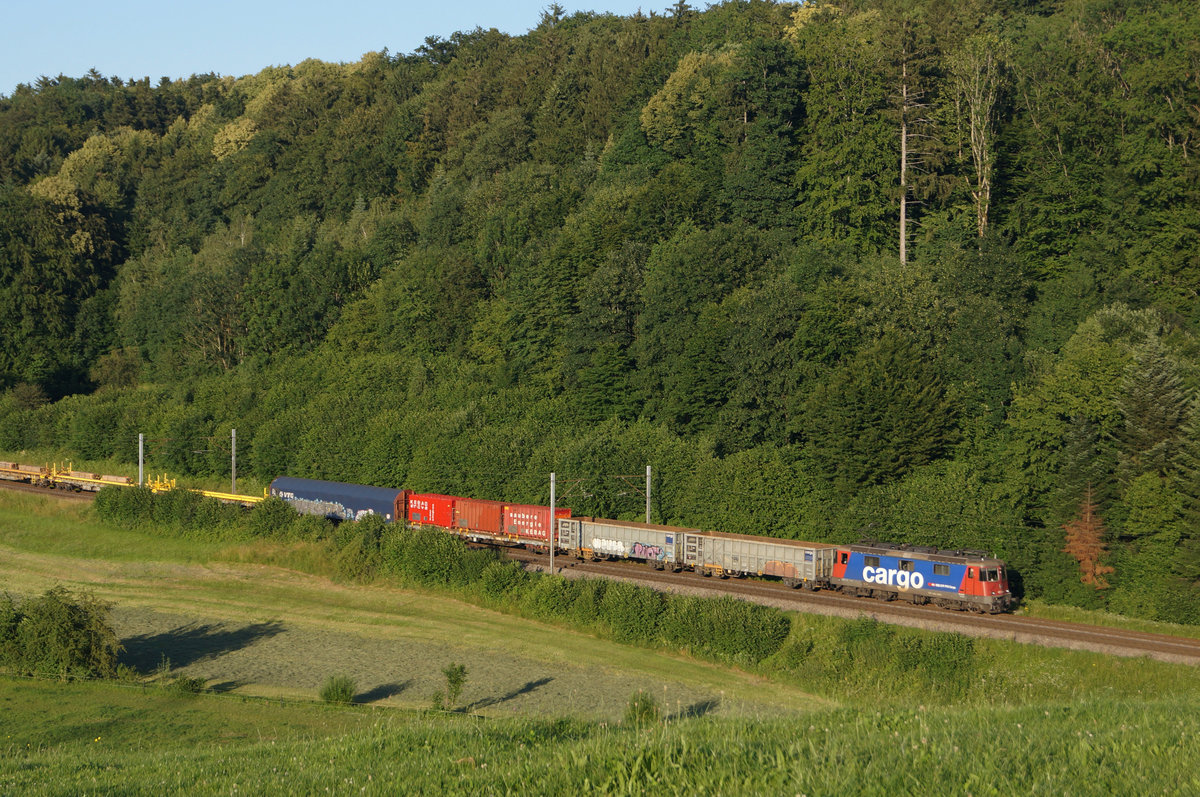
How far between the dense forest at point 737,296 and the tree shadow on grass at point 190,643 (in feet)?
70.9

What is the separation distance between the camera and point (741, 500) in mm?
62344

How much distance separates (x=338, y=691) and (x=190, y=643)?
1677 cm

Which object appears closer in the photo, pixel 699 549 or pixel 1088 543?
pixel 1088 543

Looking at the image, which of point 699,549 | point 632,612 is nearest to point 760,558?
point 699,549

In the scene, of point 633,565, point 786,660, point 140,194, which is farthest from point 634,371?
point 140,194

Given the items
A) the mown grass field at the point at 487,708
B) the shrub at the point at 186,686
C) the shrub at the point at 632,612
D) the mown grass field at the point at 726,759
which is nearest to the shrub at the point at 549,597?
the mown grass field at the point at 487,708

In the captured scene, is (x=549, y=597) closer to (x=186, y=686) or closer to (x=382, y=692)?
(x=382, y=692)

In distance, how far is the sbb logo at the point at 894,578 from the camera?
1919 inches

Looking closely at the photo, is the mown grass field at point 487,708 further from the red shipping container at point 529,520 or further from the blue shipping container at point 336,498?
the red shipping container at point 529,520

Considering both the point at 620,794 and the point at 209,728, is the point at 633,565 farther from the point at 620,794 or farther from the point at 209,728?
the point at 620,794

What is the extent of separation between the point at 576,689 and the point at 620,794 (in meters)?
33.2

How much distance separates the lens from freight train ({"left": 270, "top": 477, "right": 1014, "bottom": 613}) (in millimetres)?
47938

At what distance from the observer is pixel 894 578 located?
4950 centimetres

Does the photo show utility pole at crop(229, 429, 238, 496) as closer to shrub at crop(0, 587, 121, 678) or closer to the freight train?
the freight train
